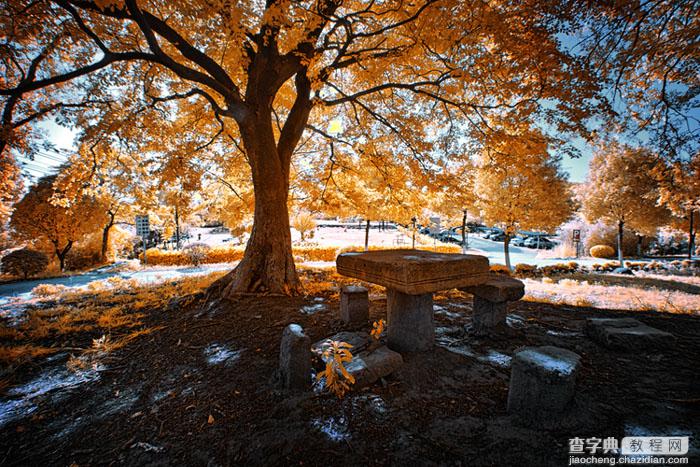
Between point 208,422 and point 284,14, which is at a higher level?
point 284,14

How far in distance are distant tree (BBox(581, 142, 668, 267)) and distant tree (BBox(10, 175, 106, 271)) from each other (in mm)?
27242

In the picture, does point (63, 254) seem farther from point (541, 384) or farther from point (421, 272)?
point (541, 384)

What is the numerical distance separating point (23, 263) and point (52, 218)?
3077 millimetres

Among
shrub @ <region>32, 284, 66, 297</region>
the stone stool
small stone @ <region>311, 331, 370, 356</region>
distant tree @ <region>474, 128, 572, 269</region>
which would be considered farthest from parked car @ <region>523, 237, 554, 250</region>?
shrub @ <region>32, 284, 66, 297</region>

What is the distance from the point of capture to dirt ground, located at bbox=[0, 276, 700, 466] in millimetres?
1705

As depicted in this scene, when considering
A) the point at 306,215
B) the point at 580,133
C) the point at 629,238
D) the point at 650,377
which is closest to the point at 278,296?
the point at 650,377

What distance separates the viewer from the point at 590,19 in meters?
3.99

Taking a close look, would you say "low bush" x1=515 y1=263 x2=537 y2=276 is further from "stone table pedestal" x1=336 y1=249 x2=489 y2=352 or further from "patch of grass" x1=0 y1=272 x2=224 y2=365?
"patch of grass" x1=0 y1=272 x2=224 y2=365

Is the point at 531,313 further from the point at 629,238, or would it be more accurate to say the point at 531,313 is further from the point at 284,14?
the point at 629,238

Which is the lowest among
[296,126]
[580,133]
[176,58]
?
[580,133]

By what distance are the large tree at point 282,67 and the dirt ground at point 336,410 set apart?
2.90 metres

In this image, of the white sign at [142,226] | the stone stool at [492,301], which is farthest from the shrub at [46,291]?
the stone stool at [492,301]

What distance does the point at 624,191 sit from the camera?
13688 mm

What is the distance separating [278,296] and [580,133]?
618cm
